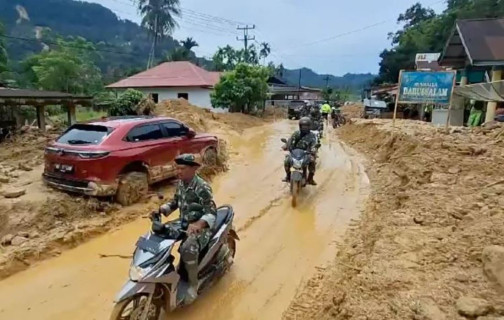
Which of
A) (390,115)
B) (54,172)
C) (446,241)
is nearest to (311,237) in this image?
(446,241)

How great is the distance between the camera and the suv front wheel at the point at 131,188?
7.47 m

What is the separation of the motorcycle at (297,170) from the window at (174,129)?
269cm

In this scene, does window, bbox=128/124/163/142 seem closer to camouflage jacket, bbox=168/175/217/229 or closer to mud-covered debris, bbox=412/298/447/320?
camouflage jacket, bbox=168/175/217/229

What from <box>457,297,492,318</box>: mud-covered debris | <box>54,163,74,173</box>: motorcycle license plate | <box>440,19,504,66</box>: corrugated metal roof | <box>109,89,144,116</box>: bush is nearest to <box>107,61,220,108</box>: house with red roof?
<box>109,89,144,116</box>: bush

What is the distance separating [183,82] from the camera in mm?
35094

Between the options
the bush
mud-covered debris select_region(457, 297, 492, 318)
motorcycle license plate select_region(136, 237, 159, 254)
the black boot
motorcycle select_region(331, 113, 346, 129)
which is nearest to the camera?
mud-covered debris select_region(457, 297, 492, 318)

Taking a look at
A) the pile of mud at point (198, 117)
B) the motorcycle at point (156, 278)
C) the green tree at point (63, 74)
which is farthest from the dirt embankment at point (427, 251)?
the green tree at point (63, 74)

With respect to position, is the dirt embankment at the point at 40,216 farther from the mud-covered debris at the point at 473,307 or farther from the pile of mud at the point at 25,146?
the mud-covered debris at the point at 473,307

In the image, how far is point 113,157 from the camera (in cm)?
715

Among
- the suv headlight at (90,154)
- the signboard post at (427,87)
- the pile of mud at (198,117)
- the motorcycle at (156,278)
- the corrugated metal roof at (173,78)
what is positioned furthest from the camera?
the corrugated metal roof at (173,78)

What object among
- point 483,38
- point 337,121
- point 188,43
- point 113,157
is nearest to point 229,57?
point 188,43

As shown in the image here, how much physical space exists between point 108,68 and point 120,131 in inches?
2529

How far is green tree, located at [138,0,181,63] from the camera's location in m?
52.7

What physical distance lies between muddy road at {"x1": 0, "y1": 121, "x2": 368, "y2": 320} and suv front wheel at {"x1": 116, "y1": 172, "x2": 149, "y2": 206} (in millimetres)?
674
